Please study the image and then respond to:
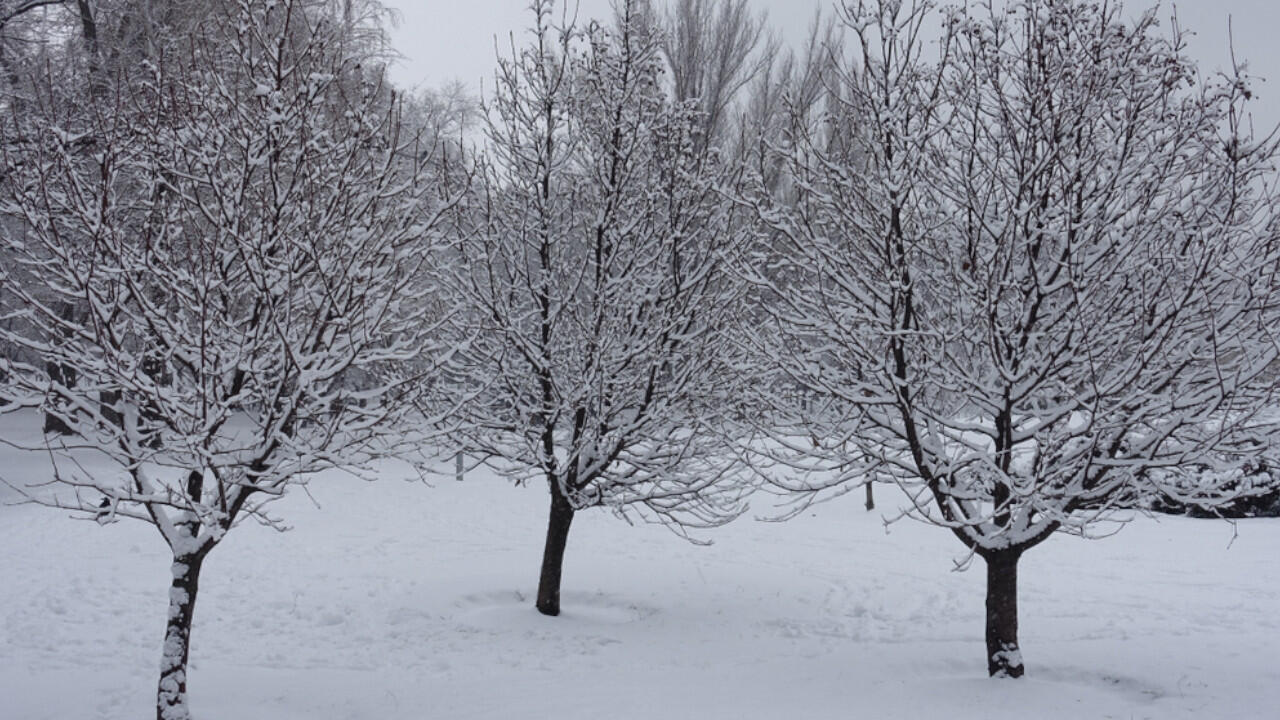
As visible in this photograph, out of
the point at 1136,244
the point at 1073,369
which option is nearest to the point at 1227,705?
the point at 1073,369

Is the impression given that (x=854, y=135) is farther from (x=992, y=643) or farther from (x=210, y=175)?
(x=210, y=175)

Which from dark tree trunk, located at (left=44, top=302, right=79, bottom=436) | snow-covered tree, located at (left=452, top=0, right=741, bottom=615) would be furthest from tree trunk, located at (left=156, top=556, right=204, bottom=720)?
snow-covered tree, located at (left=452, top=0, right=741, bottom=615)

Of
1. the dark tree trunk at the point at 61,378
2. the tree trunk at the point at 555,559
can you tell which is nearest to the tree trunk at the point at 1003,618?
the tree trunk at the point at 555,559

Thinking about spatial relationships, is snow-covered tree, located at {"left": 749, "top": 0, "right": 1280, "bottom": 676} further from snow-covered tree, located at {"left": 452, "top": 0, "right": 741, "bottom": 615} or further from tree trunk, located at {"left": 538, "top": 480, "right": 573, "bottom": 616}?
tree trunk, located at {"left": 538, "top": 480, "right": 573, "bottom": 616}

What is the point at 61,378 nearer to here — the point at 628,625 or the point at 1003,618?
the point at 628,625

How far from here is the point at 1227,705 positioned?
19.4 ft

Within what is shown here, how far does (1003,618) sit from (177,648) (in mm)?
6389

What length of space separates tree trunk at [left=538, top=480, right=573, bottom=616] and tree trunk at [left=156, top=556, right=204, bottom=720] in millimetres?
4247

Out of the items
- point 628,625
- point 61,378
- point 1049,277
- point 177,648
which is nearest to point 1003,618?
point 1049,277

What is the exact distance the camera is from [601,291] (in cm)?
870

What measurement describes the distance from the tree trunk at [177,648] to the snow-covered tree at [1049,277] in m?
4.74

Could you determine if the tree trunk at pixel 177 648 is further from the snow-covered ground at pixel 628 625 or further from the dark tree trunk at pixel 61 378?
the dark tree trunk at pixel 61 378

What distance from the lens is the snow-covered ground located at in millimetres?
6312

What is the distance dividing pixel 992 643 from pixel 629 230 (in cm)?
537
